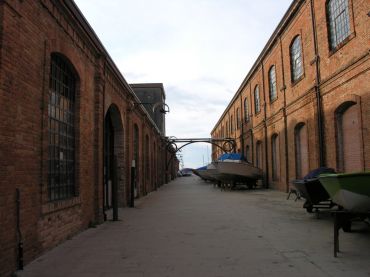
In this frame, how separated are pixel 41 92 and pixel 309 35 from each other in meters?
13.8

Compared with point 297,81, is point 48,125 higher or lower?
lower

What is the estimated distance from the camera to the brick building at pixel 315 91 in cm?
1338

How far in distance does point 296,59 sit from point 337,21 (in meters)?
5.05

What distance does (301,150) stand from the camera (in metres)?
20.2

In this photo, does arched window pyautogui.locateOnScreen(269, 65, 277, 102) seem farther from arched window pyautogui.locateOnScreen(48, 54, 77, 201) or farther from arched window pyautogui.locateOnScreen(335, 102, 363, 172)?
arched window pyautogui.locateOnScreen(48, 54, 77, 201)

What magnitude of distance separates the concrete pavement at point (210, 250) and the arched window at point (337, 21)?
699cm

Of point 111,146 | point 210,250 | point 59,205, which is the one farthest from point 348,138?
point 59,205

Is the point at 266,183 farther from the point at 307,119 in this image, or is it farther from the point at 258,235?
the point at 258,235

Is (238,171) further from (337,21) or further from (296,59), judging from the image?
(337,21)

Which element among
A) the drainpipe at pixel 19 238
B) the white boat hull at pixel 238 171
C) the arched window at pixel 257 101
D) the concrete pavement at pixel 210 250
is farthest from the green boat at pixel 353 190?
the arched window at pixel 257 101

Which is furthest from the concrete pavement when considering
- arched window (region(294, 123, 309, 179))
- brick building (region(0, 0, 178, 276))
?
arched window (region(294, 123, 309, 179))

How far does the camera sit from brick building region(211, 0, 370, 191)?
13.4 metres

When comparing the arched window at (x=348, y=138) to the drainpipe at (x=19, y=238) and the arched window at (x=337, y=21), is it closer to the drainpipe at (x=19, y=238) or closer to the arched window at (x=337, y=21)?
the arched window at (x=337, y=21)

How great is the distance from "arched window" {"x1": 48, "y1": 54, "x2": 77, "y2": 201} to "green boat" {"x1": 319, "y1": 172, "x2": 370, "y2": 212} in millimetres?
5495
